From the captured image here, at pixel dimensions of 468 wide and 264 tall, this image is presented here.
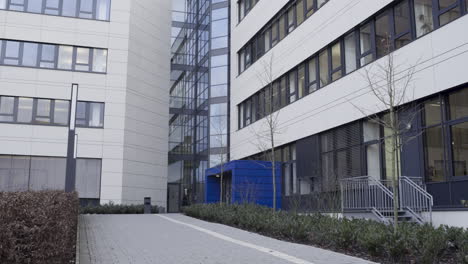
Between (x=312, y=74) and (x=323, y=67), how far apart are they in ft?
4.08

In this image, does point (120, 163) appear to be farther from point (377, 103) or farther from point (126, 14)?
point (377, 103)

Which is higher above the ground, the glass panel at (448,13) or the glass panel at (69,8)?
the glass panel at (69,8)

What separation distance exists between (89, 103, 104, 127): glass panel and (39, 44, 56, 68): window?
13.2 feet

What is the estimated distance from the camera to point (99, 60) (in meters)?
35.2

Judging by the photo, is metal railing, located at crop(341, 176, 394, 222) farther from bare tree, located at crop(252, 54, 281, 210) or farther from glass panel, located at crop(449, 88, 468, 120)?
bare tree, located at crop(252, 54, 281, 210)

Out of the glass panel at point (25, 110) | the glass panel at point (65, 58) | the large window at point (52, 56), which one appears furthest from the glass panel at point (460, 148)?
the glass panel at point (25, 110)

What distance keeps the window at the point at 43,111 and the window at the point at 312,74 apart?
759 inches

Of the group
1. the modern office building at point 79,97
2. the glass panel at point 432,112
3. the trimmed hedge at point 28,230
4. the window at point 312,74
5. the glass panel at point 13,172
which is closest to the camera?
the trimmed hedge at point 28,230

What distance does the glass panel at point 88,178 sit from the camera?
111ft

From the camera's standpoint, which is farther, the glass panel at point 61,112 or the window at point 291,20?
the glass panel at point 61,112

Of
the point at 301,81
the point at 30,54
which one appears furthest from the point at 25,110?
the point at 301,81

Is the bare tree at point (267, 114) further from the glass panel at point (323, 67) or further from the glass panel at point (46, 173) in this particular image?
the glass panel at point (46, 173)

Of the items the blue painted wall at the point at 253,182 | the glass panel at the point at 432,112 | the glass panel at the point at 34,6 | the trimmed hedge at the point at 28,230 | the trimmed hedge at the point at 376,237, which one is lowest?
the trimmed hedge at the point at 376,237

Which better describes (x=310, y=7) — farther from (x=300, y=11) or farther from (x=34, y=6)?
(x=34, y=6)
